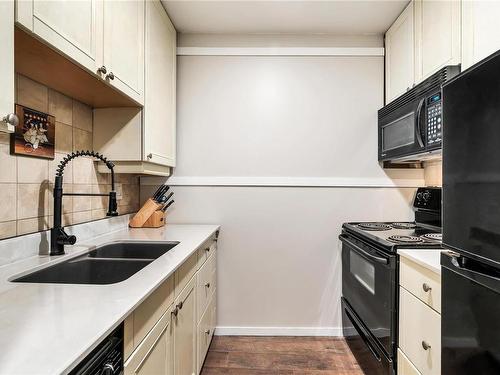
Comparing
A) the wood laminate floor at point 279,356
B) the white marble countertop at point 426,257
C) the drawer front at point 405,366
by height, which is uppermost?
the white marble countertop at point 426,257

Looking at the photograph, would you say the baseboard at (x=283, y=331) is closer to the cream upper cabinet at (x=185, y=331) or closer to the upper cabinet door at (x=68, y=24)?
the cream upper cabinet at (x=185, y=331)

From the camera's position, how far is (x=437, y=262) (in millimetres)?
1262

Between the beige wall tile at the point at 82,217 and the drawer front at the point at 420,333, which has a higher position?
the beige wall tile at the point at 82,217

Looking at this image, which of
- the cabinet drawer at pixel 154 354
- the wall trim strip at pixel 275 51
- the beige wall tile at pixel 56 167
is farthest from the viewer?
the wall trim strip at pixel 275 51

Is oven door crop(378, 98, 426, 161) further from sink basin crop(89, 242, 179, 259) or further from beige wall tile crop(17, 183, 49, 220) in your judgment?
beige wall tile crop(17, 183, 49, 220)

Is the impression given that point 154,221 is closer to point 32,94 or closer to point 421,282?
point 32,94

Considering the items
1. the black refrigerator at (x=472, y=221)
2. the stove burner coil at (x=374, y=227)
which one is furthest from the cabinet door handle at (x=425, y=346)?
the stove burner coil at (x=374, y=227)

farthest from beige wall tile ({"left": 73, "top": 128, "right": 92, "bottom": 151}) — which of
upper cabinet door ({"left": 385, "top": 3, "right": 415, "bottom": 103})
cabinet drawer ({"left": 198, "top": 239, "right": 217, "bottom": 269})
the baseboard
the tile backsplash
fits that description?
upper cabinet door ({"left": 385, "top": 3, "right": 415, "bottom": 103})

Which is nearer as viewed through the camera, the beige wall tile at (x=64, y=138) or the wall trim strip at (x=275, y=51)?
the beige wall tile at (x=64, y=138)

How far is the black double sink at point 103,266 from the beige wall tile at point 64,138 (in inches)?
21.7

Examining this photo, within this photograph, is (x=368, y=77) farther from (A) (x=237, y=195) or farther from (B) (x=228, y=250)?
(B) (x=228, y=250)

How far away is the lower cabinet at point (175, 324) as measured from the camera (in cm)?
92

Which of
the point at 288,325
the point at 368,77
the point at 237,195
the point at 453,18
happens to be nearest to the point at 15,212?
the point at 237,195

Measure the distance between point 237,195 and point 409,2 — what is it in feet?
5.86
